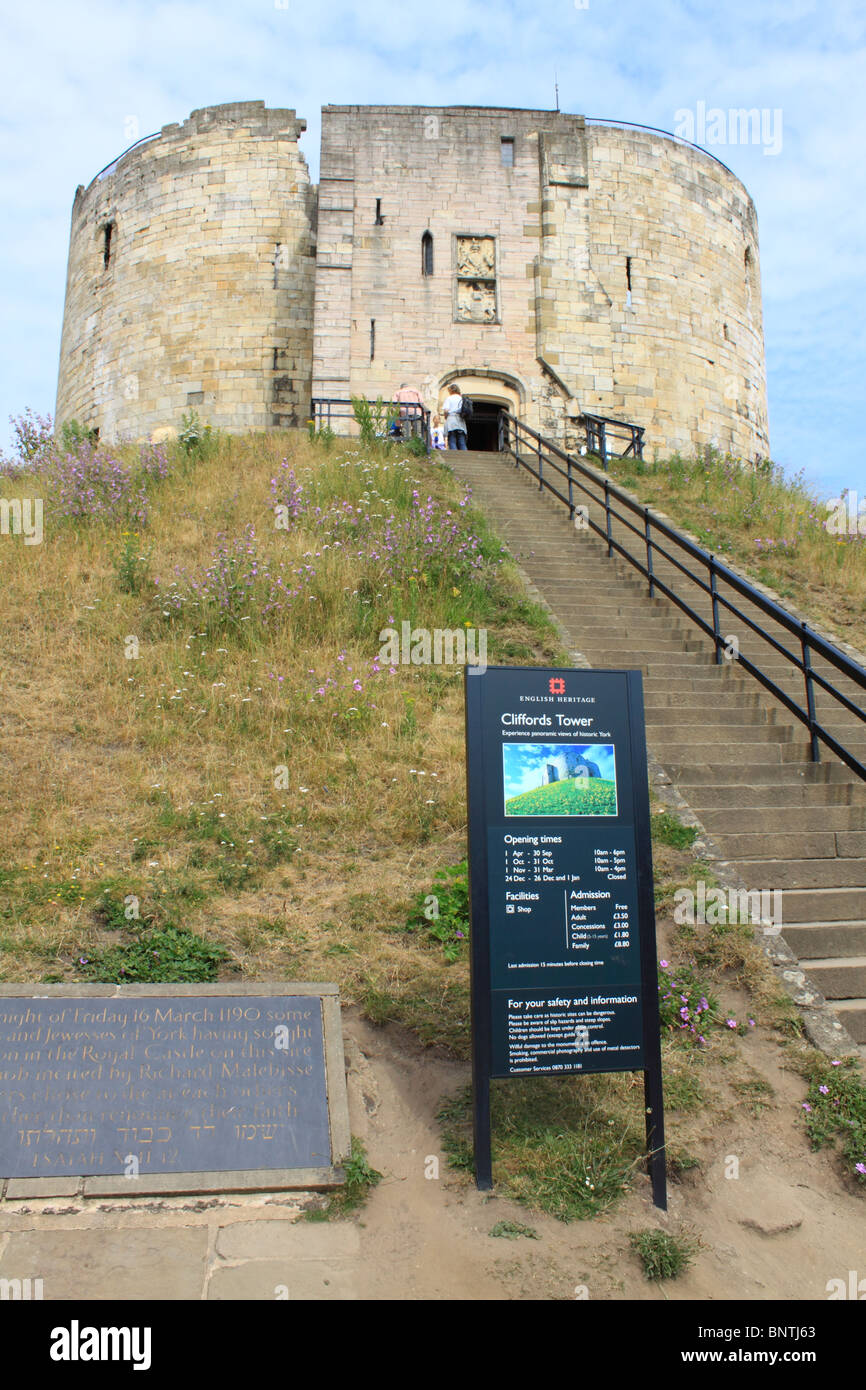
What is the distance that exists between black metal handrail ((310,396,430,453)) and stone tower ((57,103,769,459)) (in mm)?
467

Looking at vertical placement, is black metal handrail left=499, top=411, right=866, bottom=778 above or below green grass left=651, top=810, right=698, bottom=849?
above

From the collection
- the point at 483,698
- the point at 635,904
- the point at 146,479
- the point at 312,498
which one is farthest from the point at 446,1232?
the point at 146,479

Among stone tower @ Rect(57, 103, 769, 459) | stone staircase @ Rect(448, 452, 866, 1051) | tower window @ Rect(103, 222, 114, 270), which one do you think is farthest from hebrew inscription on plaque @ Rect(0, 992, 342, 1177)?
tower window @ Rect(103, 222, 114, 270)

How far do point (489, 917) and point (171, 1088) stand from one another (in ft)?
4.41

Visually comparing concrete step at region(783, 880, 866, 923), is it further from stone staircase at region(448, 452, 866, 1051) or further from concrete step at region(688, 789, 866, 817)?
concrete step at region(688, 789, 866, 817)

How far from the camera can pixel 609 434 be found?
64.1 feet

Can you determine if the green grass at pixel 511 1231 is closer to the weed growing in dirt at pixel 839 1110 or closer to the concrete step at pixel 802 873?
the weed growing in dirt at pixel 839 1110

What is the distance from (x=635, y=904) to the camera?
4098 mm

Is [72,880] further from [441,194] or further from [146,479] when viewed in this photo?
[441,194]

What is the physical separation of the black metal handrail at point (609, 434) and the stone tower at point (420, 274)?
335 mm

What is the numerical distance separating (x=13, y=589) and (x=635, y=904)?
22.5 feet

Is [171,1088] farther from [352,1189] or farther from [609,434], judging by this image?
[609,434]

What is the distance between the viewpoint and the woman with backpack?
58.2ft

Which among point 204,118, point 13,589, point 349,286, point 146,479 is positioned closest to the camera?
point 13,589
